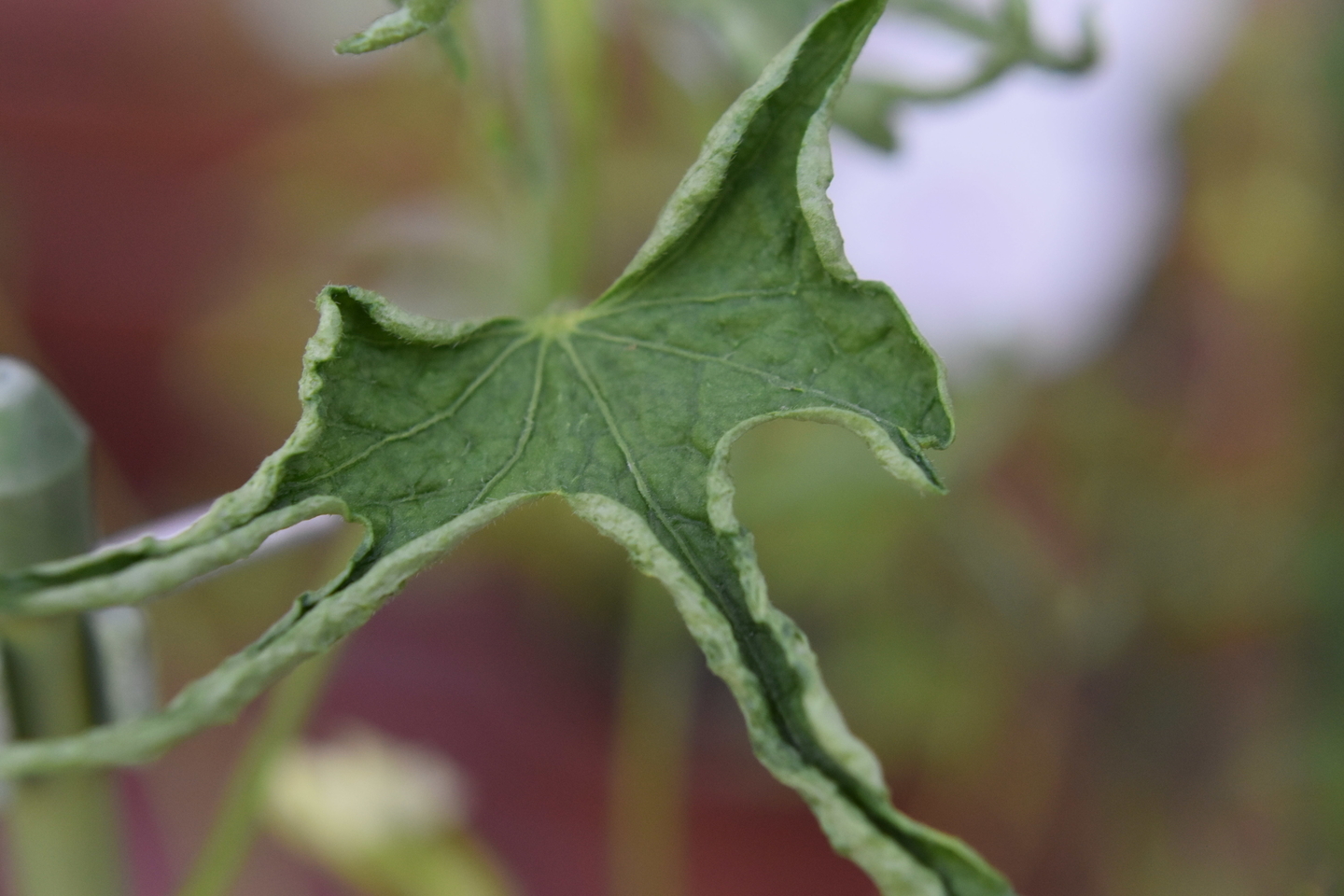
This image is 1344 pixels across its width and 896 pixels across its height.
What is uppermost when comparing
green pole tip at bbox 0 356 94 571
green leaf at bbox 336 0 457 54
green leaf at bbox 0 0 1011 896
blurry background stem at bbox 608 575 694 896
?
green leaf at bbox 336 0 457 54

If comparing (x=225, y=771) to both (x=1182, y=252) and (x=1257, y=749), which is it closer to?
(x=1257, y=749)

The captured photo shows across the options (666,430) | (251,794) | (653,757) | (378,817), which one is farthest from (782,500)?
(666,430)

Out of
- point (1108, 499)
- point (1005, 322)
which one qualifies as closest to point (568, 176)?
point (1005, 322)

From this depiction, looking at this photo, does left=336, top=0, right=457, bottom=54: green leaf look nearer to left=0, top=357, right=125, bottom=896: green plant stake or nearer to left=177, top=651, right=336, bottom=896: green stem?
left=0, top=357, right=125, bottom=896: green plant stake

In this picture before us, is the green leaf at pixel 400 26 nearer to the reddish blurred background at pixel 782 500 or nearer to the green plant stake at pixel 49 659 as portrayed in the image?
the green plant stake at pixel 49 659

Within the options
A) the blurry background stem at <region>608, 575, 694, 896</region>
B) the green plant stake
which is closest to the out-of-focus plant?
the blurry background stem at <region>608, 575, 694, 896</region>

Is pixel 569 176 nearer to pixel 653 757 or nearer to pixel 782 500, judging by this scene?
pixel 782 500
